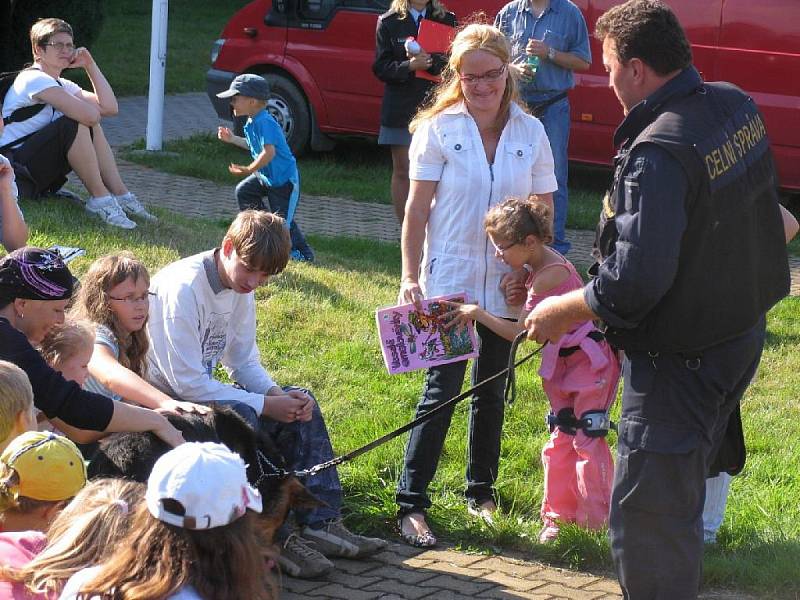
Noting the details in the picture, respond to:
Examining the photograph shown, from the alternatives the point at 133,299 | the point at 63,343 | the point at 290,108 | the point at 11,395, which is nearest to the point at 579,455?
the point at 133,299

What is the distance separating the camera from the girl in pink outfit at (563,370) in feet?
15.5

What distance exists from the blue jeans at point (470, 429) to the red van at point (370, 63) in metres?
5.88

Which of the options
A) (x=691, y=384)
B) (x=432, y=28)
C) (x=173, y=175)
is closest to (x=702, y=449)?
(x=691, y=384)

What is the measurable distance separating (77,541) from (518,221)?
2357mm

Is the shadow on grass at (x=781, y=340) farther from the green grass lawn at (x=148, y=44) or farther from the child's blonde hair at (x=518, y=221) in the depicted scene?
the green grass lawn at (x=148, y=44)

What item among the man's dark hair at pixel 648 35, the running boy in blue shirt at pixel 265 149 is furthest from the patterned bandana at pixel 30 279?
the running boy in blue shirt at pixel 265 149

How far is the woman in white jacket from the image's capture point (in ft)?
16.0

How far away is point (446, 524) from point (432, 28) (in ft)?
14.7

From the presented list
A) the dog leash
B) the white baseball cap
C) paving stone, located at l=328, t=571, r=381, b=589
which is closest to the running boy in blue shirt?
the dog leash

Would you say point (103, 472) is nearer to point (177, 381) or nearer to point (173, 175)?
point (177, 381)

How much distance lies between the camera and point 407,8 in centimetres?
913

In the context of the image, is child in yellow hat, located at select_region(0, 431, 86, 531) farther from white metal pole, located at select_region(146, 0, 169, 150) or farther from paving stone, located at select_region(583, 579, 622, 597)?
white metal pole, located at select_region(146, 0, 169, 150)

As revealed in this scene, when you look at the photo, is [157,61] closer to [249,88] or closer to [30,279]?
[249,88]

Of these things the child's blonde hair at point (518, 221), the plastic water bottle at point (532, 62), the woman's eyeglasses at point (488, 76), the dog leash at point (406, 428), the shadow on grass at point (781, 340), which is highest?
the woman's eyeglasses at point (488, 76)
